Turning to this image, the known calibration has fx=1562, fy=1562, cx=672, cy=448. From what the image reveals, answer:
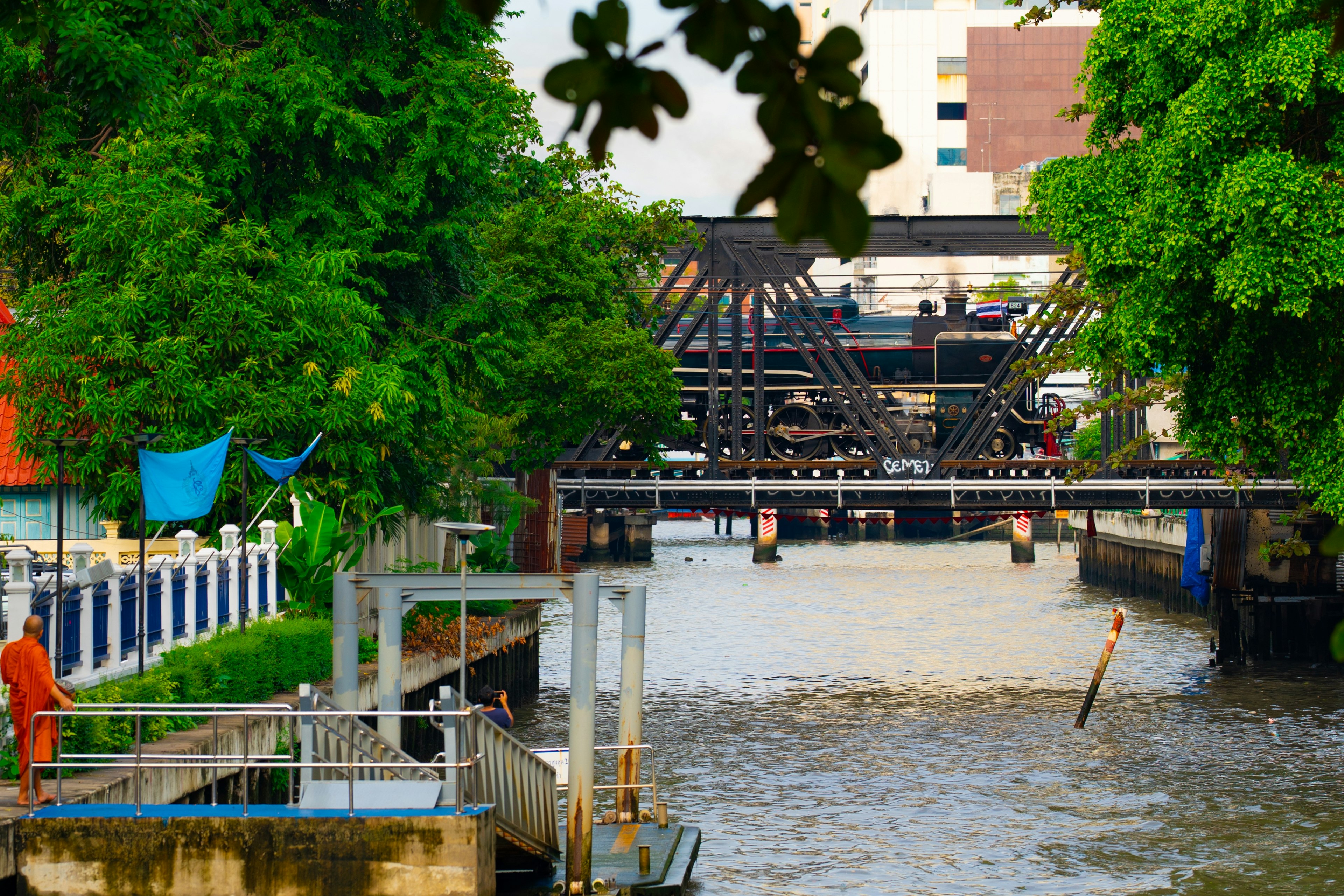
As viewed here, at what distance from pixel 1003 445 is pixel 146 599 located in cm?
4223

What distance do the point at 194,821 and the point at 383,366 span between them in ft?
48.4

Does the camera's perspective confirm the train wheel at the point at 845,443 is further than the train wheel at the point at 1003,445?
Yes

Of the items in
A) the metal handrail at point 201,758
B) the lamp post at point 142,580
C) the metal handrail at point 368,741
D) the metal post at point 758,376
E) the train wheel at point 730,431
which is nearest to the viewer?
the metal handrail at point 201,758

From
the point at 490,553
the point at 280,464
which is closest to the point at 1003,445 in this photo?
the point at 490,553

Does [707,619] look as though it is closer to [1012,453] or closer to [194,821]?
[1012,453]

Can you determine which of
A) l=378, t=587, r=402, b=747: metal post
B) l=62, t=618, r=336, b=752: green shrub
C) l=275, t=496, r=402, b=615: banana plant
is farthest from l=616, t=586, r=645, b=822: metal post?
l=275, t=496, r=402, b=615: banana plant

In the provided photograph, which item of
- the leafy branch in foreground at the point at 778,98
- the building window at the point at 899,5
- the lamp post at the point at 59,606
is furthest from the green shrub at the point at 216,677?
the building window at the point at 899,5

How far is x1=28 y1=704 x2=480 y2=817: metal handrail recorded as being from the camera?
1239cm

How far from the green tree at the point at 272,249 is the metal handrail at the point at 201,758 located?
32.9 feet

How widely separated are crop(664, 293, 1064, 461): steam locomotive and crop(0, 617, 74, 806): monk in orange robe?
135 ft

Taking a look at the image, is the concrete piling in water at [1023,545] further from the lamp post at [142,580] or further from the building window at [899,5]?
the lamp post at [142,580]

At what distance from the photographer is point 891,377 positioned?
55812 millimetres

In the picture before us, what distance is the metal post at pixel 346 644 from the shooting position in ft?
54.0

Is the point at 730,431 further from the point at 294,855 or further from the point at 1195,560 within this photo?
the point at 294,855
